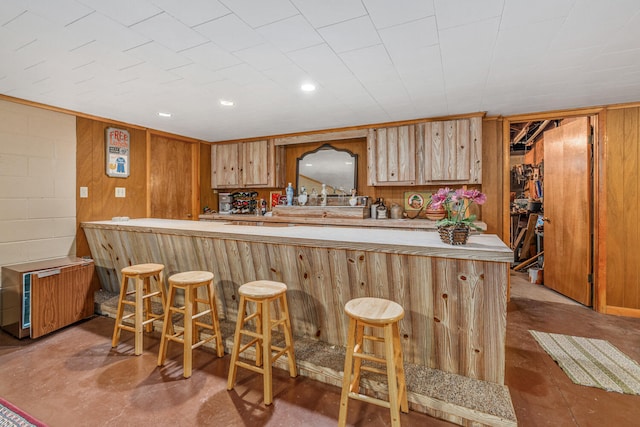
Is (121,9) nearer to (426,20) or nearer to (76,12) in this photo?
(76,12)

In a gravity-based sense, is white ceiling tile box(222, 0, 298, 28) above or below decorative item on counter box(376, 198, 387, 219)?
above

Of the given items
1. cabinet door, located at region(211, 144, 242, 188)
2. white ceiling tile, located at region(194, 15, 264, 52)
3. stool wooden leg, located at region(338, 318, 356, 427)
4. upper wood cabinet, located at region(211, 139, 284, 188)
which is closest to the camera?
stool wooden leg, located at region(338, 318, 356, 427)

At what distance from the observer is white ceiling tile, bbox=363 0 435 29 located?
1.71 metres

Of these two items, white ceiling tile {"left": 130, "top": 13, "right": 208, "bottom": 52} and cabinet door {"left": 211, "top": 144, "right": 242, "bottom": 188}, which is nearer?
white ceiling tile {"left": 130, "top": 13, "right": 208, "bottom": 52}

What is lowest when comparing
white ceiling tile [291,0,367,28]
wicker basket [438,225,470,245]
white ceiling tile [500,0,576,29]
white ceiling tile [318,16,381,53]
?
wicker basket [438,225,470,245]

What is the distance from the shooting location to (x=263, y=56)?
2332 mm

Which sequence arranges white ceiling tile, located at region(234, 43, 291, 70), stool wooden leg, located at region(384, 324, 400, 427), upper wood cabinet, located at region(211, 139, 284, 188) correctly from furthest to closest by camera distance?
upper wood cabinet, located at region(211, 139, 284, 188) < white ceiling tile, located at region(234, 43, 291, 70) < stool wooden leg, located at region(384, 324, 400, 427)

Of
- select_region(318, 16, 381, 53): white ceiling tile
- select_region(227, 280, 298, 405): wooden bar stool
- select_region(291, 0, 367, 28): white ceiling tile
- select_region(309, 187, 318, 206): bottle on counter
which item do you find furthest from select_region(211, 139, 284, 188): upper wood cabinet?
select_region(291, 0, 367, 28): white ceiling tile

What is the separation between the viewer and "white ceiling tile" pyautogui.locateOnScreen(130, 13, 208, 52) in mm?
1876

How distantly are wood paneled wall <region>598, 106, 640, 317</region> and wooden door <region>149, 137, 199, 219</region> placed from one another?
5773 mm

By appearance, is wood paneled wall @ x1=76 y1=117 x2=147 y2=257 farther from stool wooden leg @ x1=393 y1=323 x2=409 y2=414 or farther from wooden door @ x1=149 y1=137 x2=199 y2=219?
stool wooden leg @ x1=393 y1=323 x2=409 y2=414

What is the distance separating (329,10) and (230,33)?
0.68m

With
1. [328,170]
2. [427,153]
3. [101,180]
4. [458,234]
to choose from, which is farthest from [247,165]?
[458,234]

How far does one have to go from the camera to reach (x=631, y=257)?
348cm
